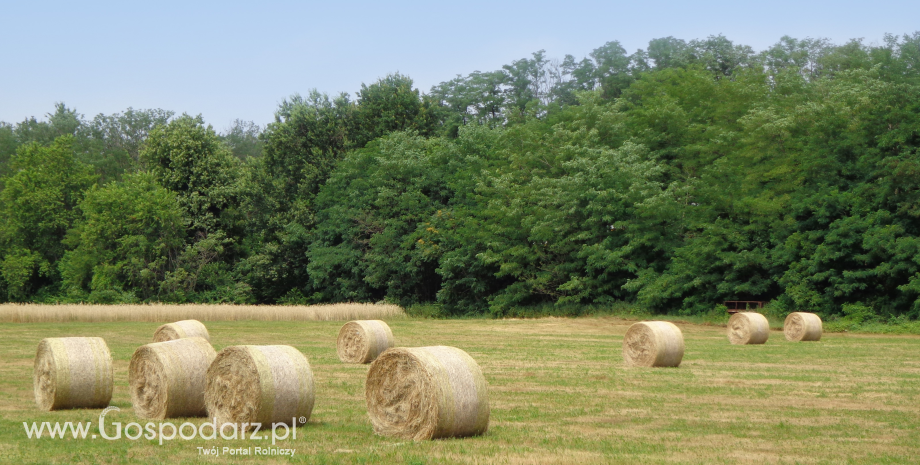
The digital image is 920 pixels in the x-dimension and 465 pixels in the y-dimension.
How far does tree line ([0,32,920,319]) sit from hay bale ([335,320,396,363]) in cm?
2478

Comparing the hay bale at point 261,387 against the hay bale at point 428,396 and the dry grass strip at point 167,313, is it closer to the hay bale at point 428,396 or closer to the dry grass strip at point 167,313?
the hay bale at point 428,396

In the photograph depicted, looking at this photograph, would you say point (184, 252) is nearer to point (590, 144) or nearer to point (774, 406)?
point (590, 144)

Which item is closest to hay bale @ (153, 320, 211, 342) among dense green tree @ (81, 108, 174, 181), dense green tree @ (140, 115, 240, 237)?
dense green tree @ (140, 115, 240, 237)

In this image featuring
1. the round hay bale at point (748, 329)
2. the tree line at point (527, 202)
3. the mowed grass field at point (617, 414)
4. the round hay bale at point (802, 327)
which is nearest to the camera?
the mowed grass field at point (617, 414)

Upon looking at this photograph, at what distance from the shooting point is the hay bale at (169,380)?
1187 cm

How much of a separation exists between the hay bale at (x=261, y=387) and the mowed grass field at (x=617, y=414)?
1.38 ft

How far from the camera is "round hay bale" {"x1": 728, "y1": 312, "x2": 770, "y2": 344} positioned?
27344 mm

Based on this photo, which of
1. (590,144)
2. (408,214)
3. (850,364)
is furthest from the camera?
(408,214)

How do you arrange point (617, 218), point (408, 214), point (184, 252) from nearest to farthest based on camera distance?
point (617, 218), point (408, 214), point (184, 252)

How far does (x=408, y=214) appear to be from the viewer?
5881 cm

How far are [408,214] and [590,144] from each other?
13.2 meters

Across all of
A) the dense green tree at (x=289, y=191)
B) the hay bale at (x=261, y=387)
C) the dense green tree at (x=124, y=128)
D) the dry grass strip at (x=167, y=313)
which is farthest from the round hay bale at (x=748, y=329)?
the dense green tree at (x=124, y=128)

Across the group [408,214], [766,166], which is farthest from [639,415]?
[408,214]

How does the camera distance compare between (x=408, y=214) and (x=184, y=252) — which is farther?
(x=184, y=252)
